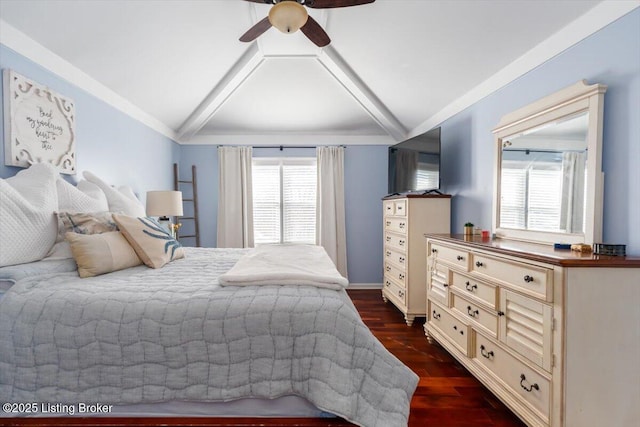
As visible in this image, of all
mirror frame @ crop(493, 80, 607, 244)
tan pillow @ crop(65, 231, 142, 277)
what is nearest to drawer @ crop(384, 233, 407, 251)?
mirror frame @ crop(493, 80, 607, 244)

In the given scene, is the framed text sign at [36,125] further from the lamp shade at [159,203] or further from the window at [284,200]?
the window at [284,200]

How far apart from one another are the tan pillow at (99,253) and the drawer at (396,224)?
251 centimetres

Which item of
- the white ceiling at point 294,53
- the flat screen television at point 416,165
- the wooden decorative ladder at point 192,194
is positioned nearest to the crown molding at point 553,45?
the white ceiling at point 294,53

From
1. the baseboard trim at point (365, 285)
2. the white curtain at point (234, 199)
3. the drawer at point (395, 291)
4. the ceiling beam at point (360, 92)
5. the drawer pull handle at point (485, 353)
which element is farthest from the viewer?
the baseboard trim at point (365, 285)

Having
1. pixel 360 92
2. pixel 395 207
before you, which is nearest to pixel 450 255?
pixel 395 207

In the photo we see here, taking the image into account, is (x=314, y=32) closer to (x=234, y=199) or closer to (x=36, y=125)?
(x=36, y=125)

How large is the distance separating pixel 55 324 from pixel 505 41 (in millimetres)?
3082

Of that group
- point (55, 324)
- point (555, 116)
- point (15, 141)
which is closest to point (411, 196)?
point (555, 116)

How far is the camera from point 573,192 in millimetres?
1788

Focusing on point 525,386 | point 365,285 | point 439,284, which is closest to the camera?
point 525,386

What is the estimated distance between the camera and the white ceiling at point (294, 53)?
1.98 m

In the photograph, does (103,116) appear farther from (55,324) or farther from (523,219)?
(523,219)

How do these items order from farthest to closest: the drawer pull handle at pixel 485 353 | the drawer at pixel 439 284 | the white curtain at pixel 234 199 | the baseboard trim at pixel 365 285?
the baseboard trim at pixel 365 285 < the white curtain at pixel 234 199 < the drawer at pixel 439 284 < the drawer pull handle at pixel 485 353

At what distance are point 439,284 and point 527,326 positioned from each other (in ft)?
3.14
